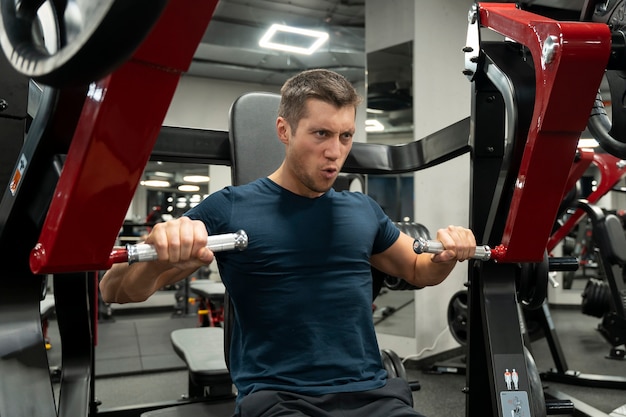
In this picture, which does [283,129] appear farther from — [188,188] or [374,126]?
[188,188]

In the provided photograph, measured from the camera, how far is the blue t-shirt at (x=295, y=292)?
4.31 ft

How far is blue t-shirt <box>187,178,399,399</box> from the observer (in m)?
1.31

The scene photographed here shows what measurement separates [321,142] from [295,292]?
40 cm

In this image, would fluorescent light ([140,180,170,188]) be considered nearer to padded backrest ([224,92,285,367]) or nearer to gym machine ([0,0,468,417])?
padded backrest ([224,92,285,367])

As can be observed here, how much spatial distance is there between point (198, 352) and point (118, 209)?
1563 mm

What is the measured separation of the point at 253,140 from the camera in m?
1.70

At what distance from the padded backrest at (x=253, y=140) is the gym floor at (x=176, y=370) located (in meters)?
1.75

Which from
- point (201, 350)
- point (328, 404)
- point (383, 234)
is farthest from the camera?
point (201, 350)

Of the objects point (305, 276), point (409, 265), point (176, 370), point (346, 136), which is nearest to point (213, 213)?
point (305, 276)

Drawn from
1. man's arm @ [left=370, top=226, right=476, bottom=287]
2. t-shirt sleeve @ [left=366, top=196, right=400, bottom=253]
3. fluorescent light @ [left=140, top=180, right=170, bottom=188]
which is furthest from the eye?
fluorescent light @ [left=140, top=180, right=170, bottom=188]

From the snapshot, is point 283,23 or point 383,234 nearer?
point 383,234

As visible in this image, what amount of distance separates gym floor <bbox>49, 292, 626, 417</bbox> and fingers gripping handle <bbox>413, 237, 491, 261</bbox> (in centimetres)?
198

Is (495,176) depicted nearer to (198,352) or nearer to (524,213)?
(524,213)

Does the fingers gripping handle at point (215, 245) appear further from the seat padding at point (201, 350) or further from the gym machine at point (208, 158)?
the seat padding at point (201, 350)
